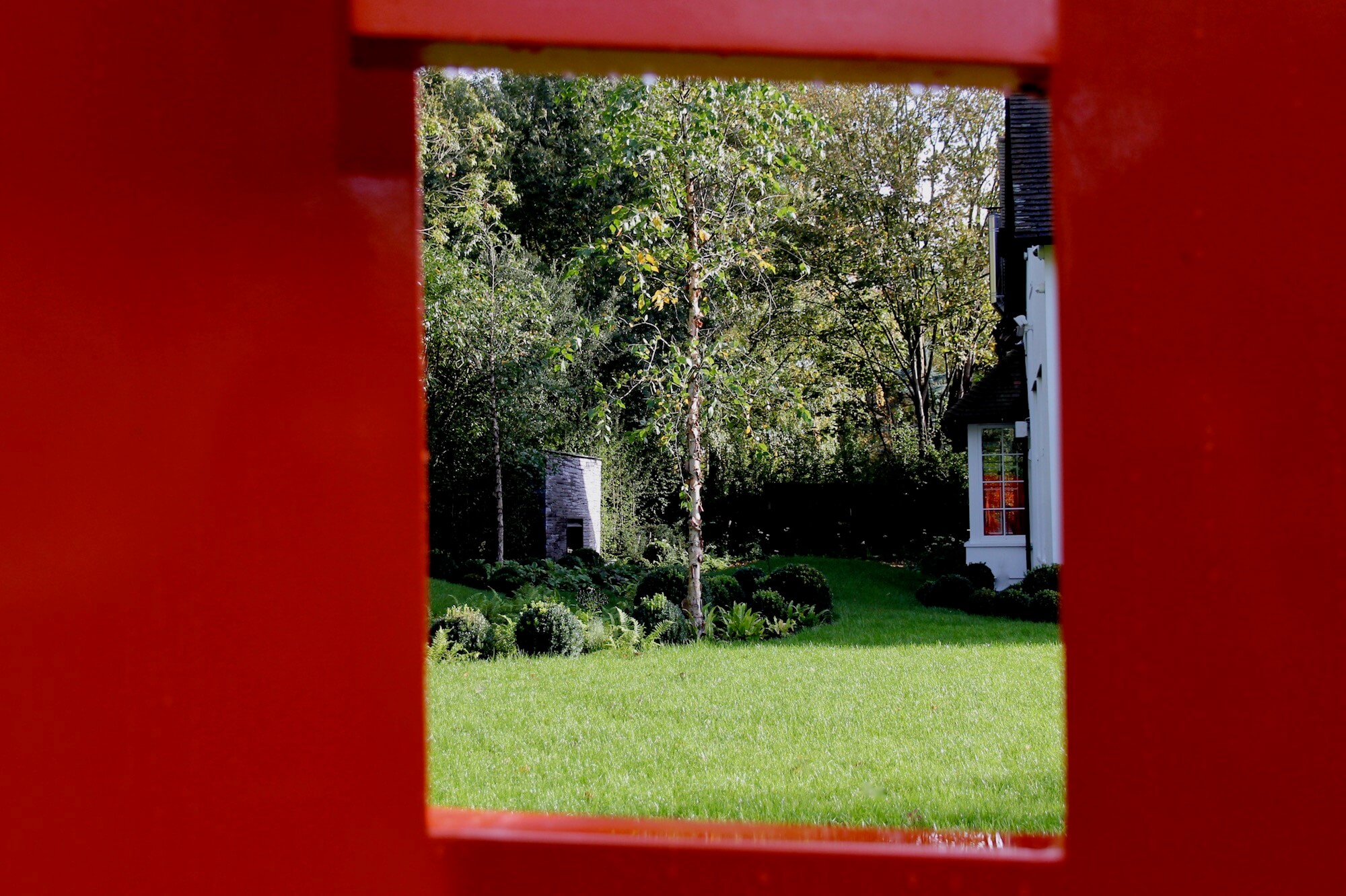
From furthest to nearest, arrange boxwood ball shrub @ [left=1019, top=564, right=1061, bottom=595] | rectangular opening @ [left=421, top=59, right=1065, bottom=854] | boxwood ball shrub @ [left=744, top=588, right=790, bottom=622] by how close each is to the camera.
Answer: boxwood ball shrub @ [left=1019, top=564, right=1061, bottom=595]
boxwood ball shrub @ [left=744, top=588, right=790, bottom=622]
rectangular opening @ [left=421, top=59, right=1065, bottom=854]

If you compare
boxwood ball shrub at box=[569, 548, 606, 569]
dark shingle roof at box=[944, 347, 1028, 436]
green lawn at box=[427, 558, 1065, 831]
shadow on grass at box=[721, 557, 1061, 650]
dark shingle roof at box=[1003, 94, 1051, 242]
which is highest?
dark shingle roof at box=[1003, 94, 1051, 242]

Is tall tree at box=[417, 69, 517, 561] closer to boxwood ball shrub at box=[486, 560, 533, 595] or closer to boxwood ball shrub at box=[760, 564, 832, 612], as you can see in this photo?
boxwood ball shrub at box=[486, 560, 533, 595]

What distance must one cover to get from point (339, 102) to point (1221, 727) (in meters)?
2.02


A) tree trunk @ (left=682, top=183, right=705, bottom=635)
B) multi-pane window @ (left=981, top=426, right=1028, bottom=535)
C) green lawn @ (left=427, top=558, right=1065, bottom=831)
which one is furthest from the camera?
multi-pane window @ (left=981, top=426, right=1028, bottom=535)

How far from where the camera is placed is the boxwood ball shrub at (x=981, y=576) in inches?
602

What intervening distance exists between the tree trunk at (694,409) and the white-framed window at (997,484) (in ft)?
23.4

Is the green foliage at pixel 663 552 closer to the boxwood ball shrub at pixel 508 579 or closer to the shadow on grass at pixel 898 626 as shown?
the shadow on grass at pixel 898 626

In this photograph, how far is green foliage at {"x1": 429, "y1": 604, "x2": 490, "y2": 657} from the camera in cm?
1042

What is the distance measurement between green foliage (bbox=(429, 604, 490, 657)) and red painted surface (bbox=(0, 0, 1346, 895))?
27.9 feet

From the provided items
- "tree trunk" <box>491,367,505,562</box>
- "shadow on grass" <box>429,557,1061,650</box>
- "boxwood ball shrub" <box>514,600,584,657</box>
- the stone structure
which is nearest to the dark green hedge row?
"shadow on grass" <box>429,557,1061,650</box>

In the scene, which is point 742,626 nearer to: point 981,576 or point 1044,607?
point 1044,607

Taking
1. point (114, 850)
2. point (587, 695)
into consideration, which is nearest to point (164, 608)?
point (114, 850)

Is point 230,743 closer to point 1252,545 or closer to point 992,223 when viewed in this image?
point 1252,545

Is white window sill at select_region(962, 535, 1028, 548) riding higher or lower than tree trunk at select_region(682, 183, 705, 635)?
lower
